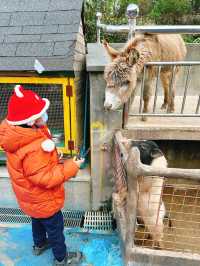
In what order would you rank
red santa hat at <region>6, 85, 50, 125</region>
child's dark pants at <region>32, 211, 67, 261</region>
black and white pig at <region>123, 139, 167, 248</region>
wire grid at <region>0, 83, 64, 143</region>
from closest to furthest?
red santa hat at <region>6, 85, 50, 125</region> → child's dark pants at <region>32, 211, 67, 261</region> → black and white pig at <region>123, 139, 167, 248</region> → wire grid at <region>0, 83, 64, 143</region>

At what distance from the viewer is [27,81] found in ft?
10.2

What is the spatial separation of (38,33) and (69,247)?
2.59m

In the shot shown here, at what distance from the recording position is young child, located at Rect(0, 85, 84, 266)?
2150 millimetres

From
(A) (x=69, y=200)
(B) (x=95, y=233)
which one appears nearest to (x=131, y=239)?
(B) (x=95, y=233)

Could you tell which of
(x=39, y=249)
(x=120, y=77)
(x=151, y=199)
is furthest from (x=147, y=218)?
(x=120, y=77)

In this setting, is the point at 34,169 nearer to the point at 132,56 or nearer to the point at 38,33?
the point at 132,56

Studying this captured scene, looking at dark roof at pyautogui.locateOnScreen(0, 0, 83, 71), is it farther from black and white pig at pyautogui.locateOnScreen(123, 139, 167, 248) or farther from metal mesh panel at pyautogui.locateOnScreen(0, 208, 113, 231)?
metal mesh panel at pyautogui.locateOnScreen(0, 208, 113, 231)

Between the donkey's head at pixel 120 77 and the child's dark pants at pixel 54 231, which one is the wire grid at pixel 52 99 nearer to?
the donkey's head at pixel 120 77

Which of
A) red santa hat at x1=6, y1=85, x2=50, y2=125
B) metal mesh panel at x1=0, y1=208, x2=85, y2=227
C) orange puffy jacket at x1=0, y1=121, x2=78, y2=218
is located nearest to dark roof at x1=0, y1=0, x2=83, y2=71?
red santa hat at x1=6, y1=85, x2=50, y2=125

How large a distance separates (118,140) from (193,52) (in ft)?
13.7

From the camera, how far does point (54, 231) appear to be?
2.54 metres

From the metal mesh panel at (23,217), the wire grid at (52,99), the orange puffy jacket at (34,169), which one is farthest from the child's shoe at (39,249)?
the wire grid at (52,99)

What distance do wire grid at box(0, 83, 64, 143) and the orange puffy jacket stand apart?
0.91 meters

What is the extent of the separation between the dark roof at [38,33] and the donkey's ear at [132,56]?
65cm
